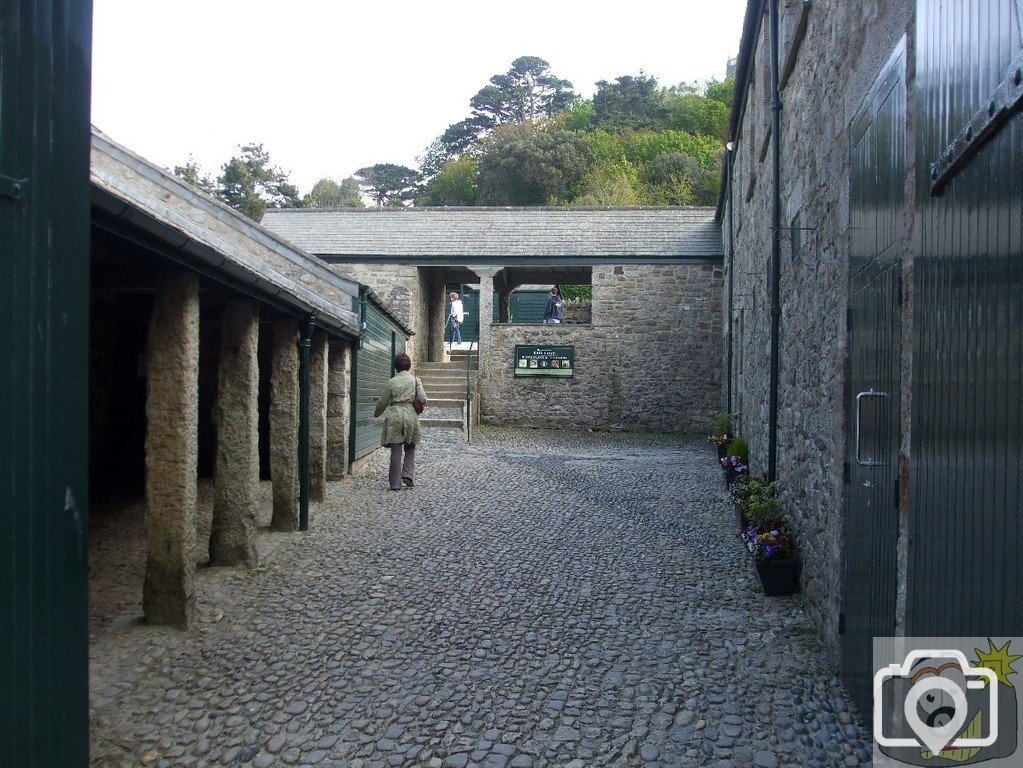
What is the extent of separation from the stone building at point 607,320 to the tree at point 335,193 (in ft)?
103

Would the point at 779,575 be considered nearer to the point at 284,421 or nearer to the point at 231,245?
the point at 284,421

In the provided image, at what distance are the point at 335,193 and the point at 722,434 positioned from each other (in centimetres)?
4425

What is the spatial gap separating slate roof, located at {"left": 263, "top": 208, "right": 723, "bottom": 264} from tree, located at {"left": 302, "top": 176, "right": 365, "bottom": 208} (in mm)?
28669

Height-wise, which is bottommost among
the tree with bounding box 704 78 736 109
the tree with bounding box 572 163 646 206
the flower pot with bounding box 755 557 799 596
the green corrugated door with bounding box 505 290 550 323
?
the flower pot with bounding box 755 557 799 596

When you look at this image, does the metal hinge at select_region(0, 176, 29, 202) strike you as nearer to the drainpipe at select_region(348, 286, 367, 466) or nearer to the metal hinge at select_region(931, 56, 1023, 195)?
the metal hinge at select_region(931, 56, 1023, 195)

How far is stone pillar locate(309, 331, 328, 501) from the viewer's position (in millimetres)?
8664

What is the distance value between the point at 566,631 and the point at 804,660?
1.36 meters

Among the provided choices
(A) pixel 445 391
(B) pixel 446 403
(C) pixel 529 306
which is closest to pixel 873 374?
(B) pixel 446 403

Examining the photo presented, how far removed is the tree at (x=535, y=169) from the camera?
3894cm

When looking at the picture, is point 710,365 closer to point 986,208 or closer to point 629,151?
point 986,208

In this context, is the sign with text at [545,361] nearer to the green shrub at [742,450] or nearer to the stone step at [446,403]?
the stone step at [446,403]

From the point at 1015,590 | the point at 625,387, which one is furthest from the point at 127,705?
the point at 625,387

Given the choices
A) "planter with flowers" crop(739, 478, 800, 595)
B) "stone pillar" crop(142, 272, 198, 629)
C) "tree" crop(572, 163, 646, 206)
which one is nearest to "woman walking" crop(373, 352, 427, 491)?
"planter with flowers" crop(739, 478, 800, 595)

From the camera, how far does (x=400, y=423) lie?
996 centimetres
